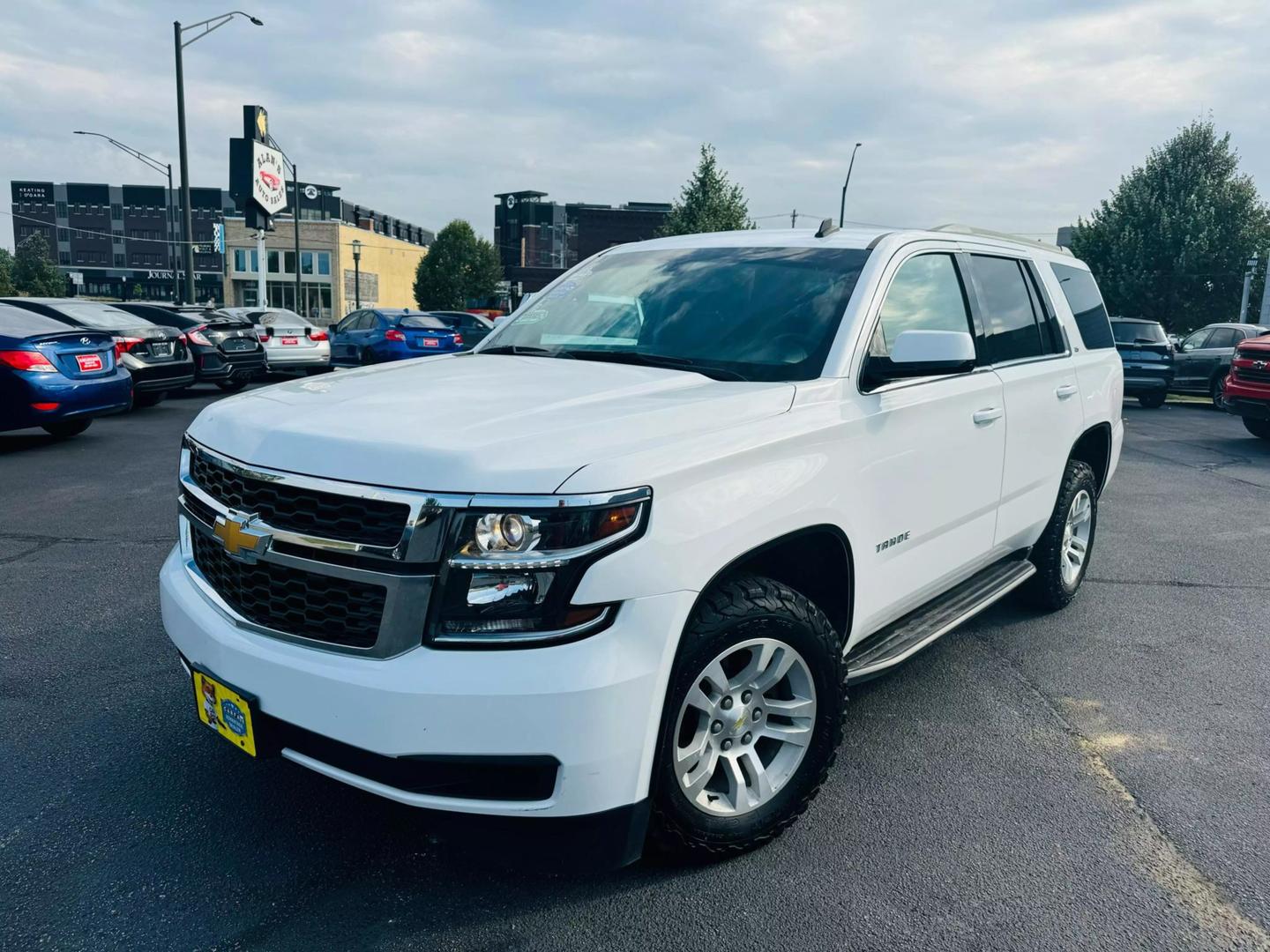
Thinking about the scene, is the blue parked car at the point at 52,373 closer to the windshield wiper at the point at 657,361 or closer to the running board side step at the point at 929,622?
the windshield wiper at the point at 657,361

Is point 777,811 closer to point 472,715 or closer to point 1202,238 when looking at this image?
point 472,715

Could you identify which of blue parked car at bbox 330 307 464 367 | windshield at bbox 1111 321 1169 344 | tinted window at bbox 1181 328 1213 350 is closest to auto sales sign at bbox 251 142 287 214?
blue parked car at bbox 330 307 464 367

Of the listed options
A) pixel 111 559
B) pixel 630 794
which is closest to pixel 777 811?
pixel 630 794

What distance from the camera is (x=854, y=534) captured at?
303 centimetres

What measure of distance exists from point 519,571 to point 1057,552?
11.9ft

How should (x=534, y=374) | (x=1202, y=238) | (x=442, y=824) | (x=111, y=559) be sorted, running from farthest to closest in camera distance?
1. (x=1202, y=238)
2. (x=111, y=559)
3. (x=534, y=374)
4. (x=442, y=824)

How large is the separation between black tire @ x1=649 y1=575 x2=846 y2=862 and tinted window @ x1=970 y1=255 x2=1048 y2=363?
1.91 metres

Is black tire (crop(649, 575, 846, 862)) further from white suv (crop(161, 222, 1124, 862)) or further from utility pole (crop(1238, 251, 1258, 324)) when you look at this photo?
utility pole (crop(1238, 251, 1258, 324))

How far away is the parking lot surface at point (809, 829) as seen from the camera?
8.14 feet

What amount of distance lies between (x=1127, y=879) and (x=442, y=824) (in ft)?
6.36

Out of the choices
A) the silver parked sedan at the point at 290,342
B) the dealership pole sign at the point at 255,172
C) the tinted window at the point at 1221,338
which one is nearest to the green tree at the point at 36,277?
the dealership pole sign at the point at 255,172

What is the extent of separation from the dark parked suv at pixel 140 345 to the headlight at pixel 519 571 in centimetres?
1210

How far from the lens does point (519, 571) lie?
7.22 feet

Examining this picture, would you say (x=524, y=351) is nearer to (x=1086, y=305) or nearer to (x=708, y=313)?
(x=708, y=313)
